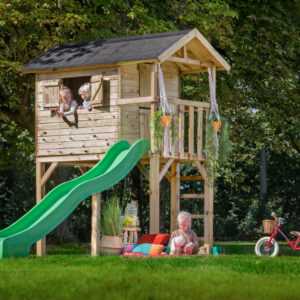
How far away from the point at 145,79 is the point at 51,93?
6.50 ft

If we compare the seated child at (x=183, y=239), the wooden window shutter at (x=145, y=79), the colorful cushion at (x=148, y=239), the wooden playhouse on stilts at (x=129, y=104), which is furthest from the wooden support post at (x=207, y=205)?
the wooden window shutter at (x=145, y=79)

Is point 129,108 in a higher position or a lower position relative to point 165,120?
higher

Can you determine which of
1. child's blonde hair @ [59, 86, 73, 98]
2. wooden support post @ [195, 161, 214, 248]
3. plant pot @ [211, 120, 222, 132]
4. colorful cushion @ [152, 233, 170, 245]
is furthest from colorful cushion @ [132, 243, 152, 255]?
child's blonde hair @ [59, 86, 73, 98]

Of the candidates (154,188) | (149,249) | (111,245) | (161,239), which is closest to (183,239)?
(161,239)

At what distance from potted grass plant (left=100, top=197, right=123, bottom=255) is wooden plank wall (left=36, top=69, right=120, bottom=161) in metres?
1.44

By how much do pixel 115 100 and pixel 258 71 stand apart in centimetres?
793

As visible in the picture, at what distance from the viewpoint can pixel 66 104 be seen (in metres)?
22.7

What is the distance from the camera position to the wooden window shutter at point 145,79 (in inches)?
896

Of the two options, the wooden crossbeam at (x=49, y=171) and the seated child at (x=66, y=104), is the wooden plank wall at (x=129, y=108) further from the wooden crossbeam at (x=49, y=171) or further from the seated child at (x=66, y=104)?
the wooden crossbeam at (x=49, y=171)

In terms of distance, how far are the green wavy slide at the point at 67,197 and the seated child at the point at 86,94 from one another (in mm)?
1358

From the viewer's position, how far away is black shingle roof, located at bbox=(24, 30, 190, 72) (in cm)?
2138

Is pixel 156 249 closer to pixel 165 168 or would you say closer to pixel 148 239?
pixel 148 239

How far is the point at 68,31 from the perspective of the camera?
88.8 ft

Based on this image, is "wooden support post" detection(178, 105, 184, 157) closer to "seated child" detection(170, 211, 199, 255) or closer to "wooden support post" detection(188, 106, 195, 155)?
"wooden support post" detection(188, 106, 195, 155)
